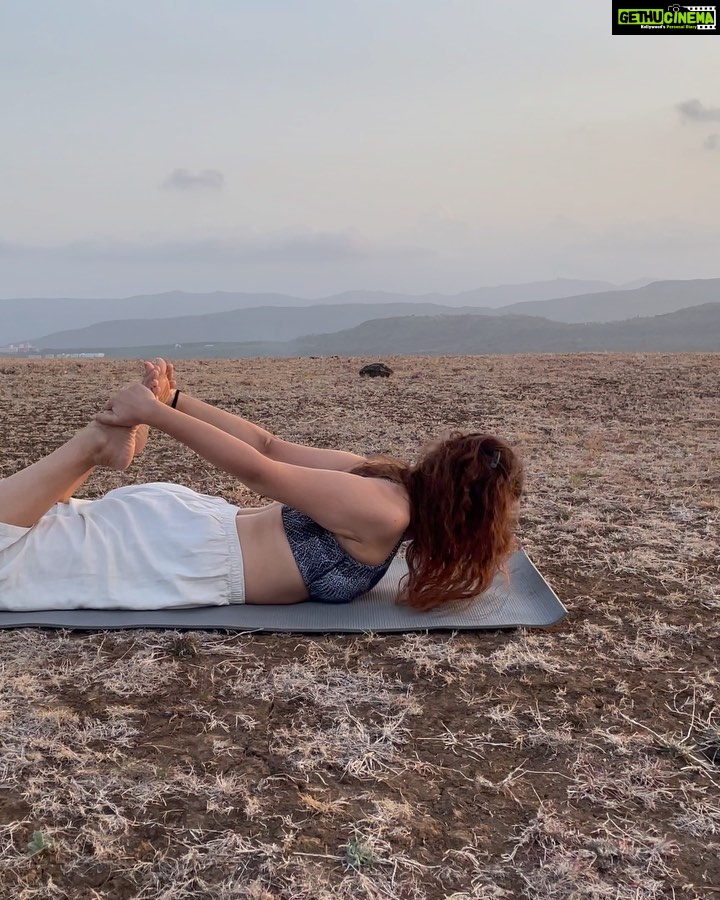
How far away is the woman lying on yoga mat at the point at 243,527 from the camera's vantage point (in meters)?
2.73

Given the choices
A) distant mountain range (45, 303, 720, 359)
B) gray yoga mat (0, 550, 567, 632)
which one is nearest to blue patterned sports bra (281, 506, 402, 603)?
gray yoga mat (0, 550, 567, 632)

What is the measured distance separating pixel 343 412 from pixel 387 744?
7.04 metres

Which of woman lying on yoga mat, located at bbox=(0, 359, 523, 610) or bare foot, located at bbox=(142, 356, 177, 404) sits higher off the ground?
bare foot, located at bbox=(142, 356, 177, 404)

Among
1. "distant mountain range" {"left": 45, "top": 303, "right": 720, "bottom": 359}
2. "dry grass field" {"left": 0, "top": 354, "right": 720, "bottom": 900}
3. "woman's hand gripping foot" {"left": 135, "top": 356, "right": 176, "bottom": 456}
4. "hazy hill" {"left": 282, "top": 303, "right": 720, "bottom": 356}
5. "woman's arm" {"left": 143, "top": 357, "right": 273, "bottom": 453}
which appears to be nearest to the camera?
"dry grass field" {"left": 0, "top": 354, "right": 720, "bottom": 900}

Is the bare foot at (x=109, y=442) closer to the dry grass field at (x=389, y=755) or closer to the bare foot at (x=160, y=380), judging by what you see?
the bare foot at (x=160, y=380)

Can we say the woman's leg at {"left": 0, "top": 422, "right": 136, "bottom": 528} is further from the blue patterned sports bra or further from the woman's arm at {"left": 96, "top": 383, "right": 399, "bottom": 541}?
the blue patterned sports bra

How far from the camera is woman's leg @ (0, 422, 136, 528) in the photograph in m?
2.78

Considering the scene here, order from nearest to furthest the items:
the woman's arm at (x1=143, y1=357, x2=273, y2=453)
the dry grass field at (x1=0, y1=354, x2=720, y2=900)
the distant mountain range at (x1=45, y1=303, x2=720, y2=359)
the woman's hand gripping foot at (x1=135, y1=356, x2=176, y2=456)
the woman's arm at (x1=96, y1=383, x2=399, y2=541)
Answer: the dry grass field at (x1=0, y1=354, x2=720, y2=900) < the woman's arm at (x1=96, y1=383, x2=399, y2=541) < the woman's hand gripping foot at (x1=135, y1=356, x2=176, y2=456) < the woman's arm at (x1=143, y1=357, x2=273, y2=453) < the distant mountain range at (x1=45, y1=303, x2=720, y2=359)

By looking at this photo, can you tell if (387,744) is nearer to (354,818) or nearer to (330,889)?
(354,818)

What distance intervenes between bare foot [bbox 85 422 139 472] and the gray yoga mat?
2.01 feet

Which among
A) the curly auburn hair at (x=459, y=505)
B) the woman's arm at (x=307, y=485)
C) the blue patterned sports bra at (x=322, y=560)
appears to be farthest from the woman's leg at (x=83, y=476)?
the curly auburn hair at (x=459, y=505)

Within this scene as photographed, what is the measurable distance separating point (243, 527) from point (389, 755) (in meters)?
1.18

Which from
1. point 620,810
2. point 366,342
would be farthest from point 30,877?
point 366,342

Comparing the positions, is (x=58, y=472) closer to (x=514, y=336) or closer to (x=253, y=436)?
(x=253, y=436)
